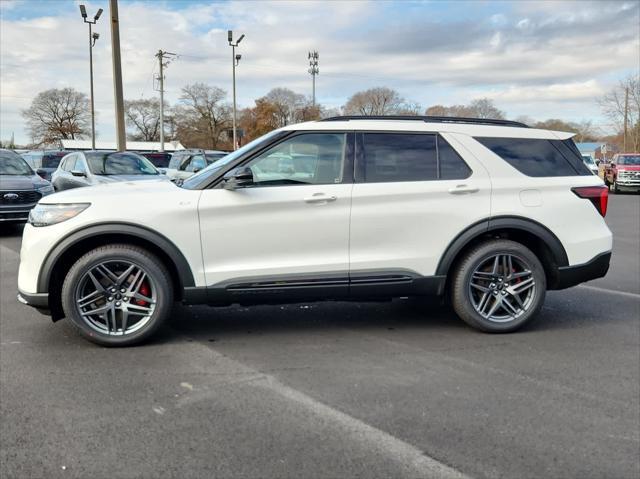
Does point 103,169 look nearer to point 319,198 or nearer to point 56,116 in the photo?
point 319,198

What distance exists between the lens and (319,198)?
4.75m

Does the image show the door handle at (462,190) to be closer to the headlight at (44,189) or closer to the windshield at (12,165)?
the headlight at (44,189)

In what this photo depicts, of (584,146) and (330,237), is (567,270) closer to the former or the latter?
(330,237)

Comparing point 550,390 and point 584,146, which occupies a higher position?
point 584,146

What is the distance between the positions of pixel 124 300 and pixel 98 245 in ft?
1.61

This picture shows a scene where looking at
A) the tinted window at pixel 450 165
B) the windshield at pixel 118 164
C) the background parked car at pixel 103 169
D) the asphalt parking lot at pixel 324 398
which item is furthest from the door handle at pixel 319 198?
the windshield at pixel 118 164

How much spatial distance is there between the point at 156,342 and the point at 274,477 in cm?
232

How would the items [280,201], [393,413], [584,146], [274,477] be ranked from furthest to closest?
[584,146], [280,201], [393,413], [274,477]

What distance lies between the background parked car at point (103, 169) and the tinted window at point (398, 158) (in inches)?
316

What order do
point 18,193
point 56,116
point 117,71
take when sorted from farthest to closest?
1. point 56,116
2. point 117,71
3. point 18,193

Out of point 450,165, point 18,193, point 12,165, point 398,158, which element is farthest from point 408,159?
point 12,165

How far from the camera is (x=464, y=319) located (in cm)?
513

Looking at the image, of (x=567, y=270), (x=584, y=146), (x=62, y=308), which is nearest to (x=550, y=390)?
(x=567, y=270)

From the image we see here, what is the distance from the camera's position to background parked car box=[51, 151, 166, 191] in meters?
12.2
